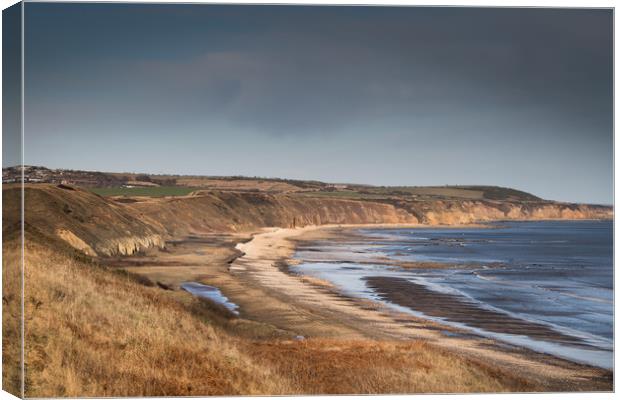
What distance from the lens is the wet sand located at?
15477 mm

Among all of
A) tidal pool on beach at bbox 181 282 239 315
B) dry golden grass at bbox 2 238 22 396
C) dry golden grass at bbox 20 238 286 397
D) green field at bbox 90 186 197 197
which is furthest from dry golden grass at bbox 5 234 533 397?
tidal pool on beach at bbox 181 282 239 315

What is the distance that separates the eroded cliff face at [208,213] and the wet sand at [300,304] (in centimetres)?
43

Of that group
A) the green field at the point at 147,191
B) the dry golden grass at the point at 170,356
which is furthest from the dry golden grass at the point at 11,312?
the green field at the point at 147,191

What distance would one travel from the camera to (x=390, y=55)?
15.5 m

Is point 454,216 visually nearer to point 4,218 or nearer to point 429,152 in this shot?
point 429,152

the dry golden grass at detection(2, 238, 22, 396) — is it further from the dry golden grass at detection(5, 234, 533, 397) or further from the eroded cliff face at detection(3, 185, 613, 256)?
the eroded cliff face at detection(3, 185, 613, 256)

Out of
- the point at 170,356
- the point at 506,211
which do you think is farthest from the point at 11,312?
the point at 506,211

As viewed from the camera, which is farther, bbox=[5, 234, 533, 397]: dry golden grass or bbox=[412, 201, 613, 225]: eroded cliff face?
bbox=[412, 201, 613, 225]: eroded cliff face

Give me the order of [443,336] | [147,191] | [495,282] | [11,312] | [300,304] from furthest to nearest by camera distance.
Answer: [495,282], [300,304], [147,191], [443,336], [11,312]

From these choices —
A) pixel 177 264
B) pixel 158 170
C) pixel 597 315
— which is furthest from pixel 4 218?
pixel 597 315

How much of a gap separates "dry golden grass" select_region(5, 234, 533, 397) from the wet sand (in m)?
0.85

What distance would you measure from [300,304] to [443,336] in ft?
13.8

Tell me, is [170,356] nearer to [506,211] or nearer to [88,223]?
[88,223]

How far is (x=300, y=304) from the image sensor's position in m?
19.6
